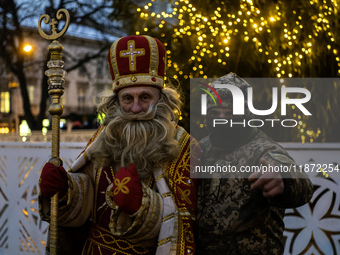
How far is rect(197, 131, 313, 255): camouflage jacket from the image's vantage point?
2.57 meters

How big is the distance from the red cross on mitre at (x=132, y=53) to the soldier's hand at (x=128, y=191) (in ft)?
2.15

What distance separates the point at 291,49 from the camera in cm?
657

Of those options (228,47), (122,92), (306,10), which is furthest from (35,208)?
(306,10)

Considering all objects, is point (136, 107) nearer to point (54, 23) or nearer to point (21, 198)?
point (54, 23)

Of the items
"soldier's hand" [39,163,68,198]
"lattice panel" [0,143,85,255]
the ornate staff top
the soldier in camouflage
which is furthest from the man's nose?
"lattice panel" [0,143,85,255]

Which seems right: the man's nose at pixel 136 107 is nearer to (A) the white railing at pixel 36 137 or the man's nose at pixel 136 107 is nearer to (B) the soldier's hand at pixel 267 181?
(B) the soldier's hand at pixel 267 181

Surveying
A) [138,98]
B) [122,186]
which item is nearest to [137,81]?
[138,98]

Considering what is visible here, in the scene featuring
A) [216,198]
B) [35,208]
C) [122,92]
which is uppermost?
[122,92]

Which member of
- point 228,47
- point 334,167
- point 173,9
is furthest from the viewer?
point 173,9

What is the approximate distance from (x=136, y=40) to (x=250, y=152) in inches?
36.2

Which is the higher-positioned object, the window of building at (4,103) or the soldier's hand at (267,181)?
the window of building at (4,103)

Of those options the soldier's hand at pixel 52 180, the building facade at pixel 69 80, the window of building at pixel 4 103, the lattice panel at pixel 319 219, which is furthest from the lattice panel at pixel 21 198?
the window of building at pixel 4 103

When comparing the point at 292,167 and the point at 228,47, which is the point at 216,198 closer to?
the point at 292,167

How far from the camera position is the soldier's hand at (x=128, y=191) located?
7.79ft
